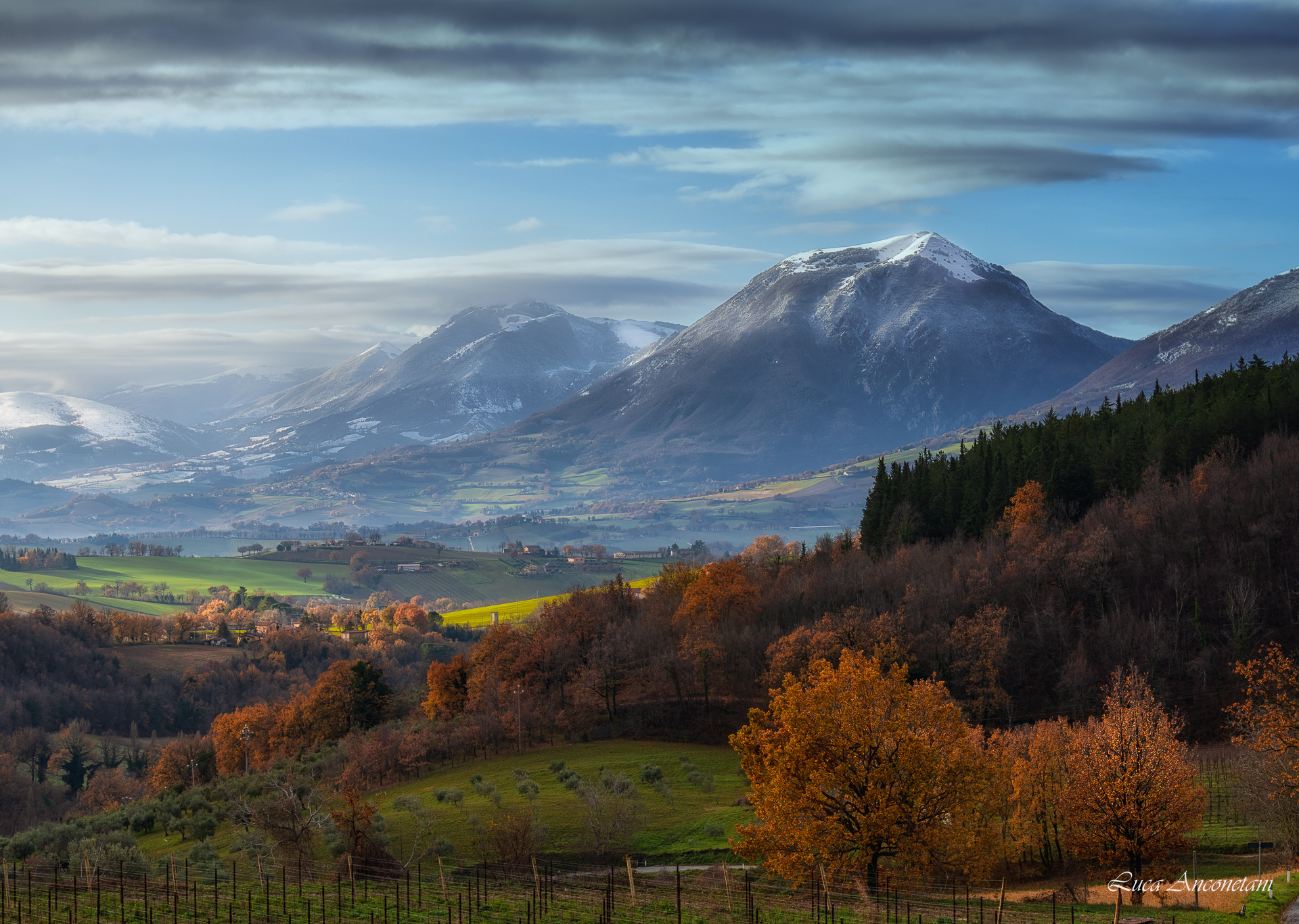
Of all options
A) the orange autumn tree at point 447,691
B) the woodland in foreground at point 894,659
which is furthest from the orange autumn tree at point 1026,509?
the orange autumn tree at point 447,691

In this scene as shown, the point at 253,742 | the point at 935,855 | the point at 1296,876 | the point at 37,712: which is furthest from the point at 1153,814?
the point at 37,712

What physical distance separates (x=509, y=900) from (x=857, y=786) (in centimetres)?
1527

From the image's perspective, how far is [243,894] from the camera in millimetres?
46312

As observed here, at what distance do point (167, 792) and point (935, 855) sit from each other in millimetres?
83445

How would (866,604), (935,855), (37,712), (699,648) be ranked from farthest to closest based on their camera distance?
1. (37,712)
2. (866,604)
3. (699,648)
4. (935,855)

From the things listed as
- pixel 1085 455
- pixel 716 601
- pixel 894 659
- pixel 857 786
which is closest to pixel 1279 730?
pixel 857 786

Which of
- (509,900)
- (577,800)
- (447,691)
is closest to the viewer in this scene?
(509,900)

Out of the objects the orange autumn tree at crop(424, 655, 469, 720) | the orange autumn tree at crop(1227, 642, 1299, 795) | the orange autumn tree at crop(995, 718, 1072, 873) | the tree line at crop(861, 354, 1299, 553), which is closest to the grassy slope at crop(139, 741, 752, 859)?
the orange autumn tree at crop(995, 718, 1072, 873)

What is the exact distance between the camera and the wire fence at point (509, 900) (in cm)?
3875

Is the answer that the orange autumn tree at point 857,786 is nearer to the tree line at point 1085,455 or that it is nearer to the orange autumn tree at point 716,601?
the orange autumn tree at point 716,601

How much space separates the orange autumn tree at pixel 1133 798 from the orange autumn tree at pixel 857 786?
7.61m

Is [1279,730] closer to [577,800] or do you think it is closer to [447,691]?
[577,800]

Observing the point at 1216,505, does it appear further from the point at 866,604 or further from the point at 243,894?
the point at 243,894

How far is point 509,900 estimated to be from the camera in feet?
147
